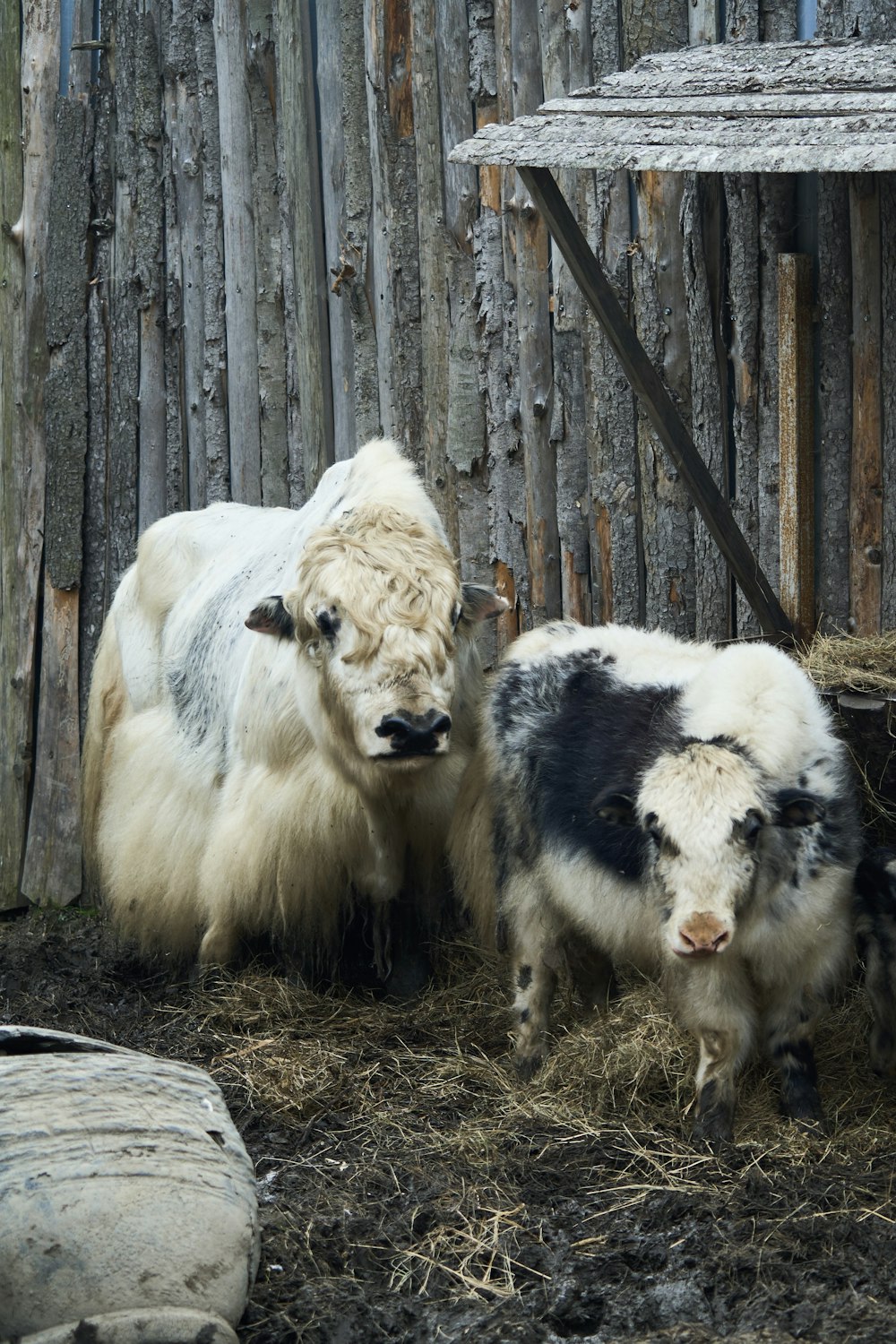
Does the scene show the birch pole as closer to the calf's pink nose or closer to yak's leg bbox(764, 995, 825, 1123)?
yak's leg bbox(764, 995, 825, 1123)

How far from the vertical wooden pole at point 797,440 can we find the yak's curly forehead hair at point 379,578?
1237 mm

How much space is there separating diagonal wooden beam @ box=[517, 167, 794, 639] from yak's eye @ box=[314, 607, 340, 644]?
133 cm

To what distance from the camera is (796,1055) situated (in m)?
→ 5.34

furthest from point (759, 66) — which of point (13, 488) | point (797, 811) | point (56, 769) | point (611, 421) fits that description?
point (56, 769)

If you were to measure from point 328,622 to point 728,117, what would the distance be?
82.6 inches

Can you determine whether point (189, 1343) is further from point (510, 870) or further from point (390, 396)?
point (390, 396)

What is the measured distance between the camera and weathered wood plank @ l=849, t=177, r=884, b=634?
19.3 feet

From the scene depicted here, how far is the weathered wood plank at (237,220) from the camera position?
27.4ft

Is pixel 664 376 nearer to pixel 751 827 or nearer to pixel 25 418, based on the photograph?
pixel 751 827

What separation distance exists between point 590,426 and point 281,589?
1.42m

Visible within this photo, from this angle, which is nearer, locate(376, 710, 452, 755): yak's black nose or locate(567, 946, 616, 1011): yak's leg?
locate(376, 710, 452, 755): yak's black nose

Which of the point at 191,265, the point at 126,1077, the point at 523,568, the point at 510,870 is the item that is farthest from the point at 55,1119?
the point at 191,265

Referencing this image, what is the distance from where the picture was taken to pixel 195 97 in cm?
866

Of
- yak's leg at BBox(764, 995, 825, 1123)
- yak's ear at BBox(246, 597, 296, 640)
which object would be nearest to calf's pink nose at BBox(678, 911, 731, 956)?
yak's leg at BBox(764, 995, 825, 1123)
